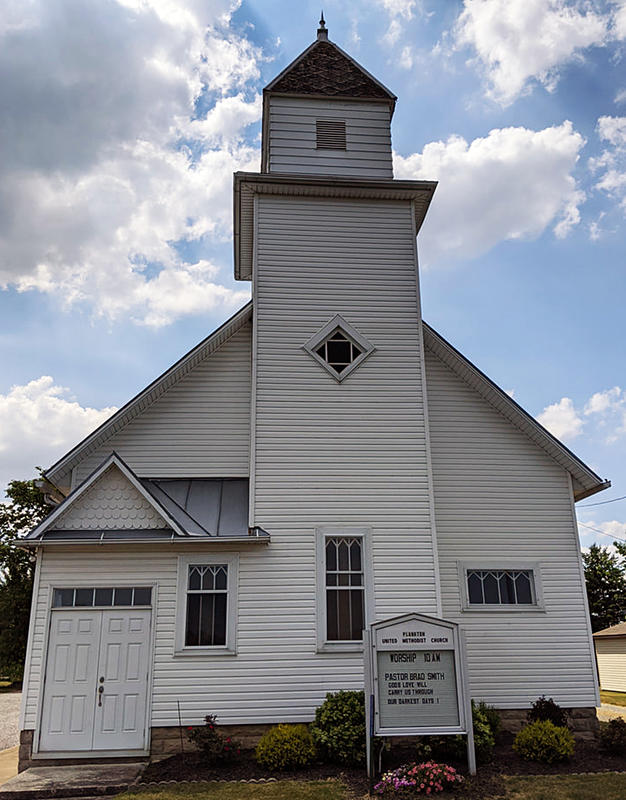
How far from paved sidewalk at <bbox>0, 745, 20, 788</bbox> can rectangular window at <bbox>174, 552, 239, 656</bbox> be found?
311 cm

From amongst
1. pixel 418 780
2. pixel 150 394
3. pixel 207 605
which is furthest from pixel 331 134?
pixel 418 780

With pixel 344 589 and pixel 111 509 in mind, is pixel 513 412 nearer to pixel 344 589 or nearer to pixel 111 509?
pixel 344 589

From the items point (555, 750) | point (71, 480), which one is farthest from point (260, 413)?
point (555, 750)

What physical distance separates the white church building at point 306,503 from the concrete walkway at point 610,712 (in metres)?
5.67

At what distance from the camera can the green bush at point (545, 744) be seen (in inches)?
414

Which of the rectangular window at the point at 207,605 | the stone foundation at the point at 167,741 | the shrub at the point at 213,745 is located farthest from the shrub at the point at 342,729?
the rectangular window at the point at 207,605

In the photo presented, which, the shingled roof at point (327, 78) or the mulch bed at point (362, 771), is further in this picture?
the shingled roof at point (327, 78)

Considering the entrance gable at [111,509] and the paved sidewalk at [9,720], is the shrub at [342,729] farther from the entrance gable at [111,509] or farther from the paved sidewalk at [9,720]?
the paved sidewalk at [9,720]

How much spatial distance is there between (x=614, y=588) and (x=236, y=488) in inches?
1997

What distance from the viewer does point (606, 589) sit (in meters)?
55.7

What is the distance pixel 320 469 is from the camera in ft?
42.4

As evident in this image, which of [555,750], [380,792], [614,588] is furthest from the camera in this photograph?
[614,588]

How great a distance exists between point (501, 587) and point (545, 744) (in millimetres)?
3615

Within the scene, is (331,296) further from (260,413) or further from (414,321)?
(260,413)
